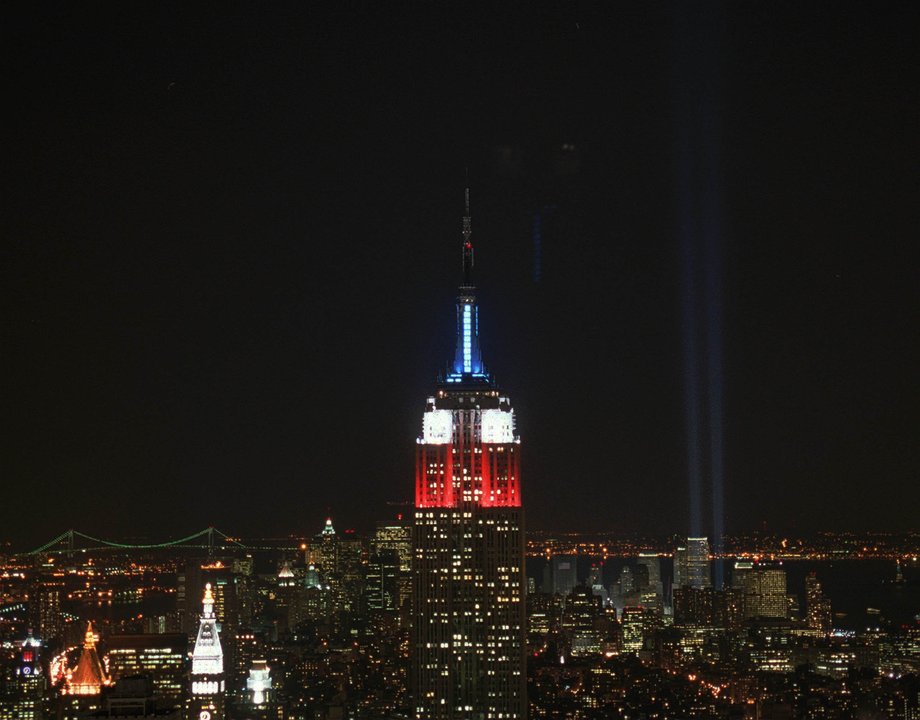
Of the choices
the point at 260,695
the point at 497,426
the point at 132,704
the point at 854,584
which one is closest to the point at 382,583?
the point at 260,695

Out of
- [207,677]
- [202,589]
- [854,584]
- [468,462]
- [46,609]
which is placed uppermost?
[468,462]

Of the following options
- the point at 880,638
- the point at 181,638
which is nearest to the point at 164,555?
the point at 181,638

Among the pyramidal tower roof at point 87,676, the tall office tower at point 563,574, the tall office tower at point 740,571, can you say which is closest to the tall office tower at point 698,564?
the tall office tower at point 740,571

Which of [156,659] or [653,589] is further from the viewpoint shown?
[653,589]

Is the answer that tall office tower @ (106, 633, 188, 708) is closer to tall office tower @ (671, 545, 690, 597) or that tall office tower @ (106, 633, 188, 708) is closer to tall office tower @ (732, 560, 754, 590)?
tall office tower @ (671, 545, 690, 597)

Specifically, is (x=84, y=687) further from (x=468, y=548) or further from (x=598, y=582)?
(x=598, y=582)

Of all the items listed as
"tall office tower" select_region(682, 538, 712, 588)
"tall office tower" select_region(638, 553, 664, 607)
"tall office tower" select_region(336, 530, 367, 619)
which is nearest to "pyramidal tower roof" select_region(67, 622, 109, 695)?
"tall office tower" select_region(336, 530, 367, 619)
